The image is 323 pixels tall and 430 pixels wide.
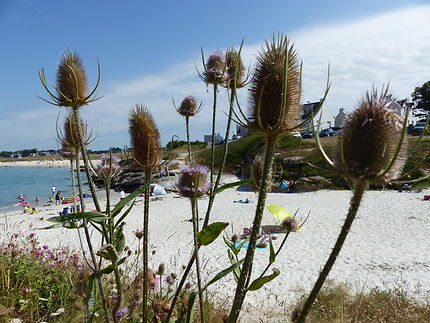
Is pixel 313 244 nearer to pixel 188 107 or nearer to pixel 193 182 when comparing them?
pixel 188 107

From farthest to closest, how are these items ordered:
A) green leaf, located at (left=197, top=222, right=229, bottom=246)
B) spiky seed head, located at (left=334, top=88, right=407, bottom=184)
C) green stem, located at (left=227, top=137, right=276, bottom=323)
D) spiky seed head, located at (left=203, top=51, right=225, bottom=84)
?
spiky seed head, located at (left=203, top=51, right=225, bottom=84) < green leaf, located at (left=197, top=222, right=229, bottom=246) < green stem, located at (left=227, top=137, right=276, bottom=323) < spiky seed head, located at (left=334, top=88, right=407, bottom=184)

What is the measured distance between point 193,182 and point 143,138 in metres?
0.39

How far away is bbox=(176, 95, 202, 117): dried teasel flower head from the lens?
3.25 meters

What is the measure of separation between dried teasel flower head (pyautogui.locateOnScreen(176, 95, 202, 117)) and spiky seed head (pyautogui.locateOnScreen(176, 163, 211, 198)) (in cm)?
122

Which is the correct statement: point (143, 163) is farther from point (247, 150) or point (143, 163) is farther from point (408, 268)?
point (247, 150)

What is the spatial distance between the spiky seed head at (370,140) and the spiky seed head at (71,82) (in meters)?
1.55

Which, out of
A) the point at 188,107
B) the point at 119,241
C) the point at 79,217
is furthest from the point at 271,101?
the point at 188,107

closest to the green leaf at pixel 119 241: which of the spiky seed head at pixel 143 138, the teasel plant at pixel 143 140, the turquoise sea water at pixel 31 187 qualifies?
the teasel plant at pixel 143 140

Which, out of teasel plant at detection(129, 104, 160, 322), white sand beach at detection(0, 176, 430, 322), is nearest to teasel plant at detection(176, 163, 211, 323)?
teasel plant at detection(129, 104, 160, 322)

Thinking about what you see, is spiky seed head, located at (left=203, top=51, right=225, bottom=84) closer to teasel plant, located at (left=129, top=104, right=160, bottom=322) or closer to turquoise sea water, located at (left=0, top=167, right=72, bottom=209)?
teasel plant, located at (left=129, top=104, right=160, bottom=322)

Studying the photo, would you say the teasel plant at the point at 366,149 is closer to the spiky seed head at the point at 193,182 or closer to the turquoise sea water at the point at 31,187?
the spiky seed head at the point at 193,182

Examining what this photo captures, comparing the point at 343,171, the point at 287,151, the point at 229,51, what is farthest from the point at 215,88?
the point at 287,151

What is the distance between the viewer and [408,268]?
954 centimetres

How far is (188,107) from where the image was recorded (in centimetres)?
327
